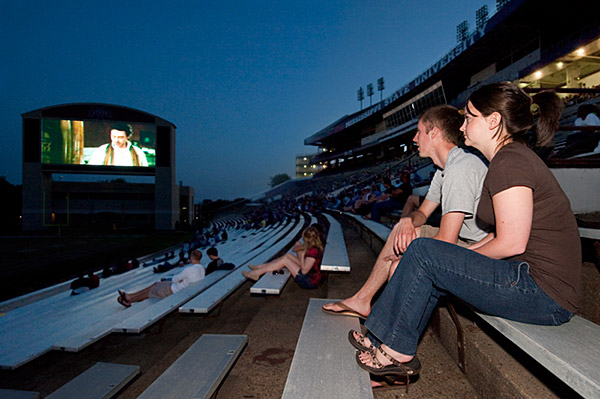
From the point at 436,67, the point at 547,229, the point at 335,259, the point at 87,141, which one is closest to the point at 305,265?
the point at 335,259

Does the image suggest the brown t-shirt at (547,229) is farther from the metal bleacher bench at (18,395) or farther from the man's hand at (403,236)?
the metal bleacher bench at (18,395)

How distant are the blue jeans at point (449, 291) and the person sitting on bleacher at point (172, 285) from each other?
3713 millimetres

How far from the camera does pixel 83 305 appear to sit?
18.4 ft

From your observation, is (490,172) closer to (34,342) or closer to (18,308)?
(34,342)

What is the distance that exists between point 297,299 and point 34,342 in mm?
2670

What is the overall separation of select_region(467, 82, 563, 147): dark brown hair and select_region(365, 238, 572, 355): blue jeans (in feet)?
2.17

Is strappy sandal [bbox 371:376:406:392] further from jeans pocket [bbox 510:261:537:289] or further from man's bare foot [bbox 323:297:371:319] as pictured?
jeans pocket [bbox 510:261:537:289]

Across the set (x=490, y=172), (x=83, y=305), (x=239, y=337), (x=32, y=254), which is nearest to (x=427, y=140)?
(x=490, y=172)

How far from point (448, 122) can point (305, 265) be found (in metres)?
2.30

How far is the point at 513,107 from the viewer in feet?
4.90

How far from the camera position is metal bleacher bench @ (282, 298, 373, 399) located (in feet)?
4.39

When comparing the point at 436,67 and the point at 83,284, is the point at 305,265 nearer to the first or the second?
the point at 83,284

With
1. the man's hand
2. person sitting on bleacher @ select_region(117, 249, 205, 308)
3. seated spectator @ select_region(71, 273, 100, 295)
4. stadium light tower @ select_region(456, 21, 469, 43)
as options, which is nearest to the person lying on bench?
the man's hand

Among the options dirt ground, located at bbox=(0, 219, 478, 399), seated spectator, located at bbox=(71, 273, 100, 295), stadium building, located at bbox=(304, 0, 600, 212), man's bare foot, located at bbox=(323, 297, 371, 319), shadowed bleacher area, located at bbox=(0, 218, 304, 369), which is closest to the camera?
dirt ground, located at bbox=(0, 219, 478, 399)
